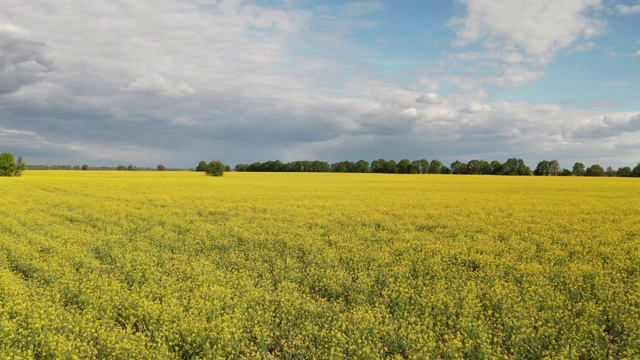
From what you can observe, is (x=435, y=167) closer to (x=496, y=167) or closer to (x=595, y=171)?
(x=496, y=167)

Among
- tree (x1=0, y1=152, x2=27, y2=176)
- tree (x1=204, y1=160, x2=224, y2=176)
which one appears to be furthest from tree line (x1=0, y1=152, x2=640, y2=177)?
tree (x1=0, y1=152, x2=27, y2=176)

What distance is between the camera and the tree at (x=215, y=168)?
266 ft

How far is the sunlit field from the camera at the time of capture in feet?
22.6

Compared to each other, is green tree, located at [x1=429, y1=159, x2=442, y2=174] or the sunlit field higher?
green tree, located at [x1=429, y1=159, x2=442, y2=174]

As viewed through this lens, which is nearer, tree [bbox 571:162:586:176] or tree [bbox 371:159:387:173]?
tree [bbox 571:162:586:176]

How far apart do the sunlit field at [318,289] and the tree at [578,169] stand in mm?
97751

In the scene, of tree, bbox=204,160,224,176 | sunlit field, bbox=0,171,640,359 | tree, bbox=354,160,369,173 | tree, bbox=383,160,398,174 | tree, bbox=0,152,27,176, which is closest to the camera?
sunlit field, bbox=0,171,640,359

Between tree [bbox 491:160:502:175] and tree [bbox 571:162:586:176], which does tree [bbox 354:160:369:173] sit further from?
tree [bbox 571:162:586:176]

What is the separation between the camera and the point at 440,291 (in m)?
9.28

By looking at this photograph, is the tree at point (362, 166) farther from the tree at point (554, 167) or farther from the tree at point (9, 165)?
the tree at point (9, 165)

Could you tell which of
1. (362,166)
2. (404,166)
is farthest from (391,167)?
(362,166)

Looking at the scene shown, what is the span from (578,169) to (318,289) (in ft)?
375

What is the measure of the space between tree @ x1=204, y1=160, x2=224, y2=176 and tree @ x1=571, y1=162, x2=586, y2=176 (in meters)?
85.9

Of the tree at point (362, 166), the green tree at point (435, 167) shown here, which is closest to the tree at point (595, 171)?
the green tree at point (435, 167)
